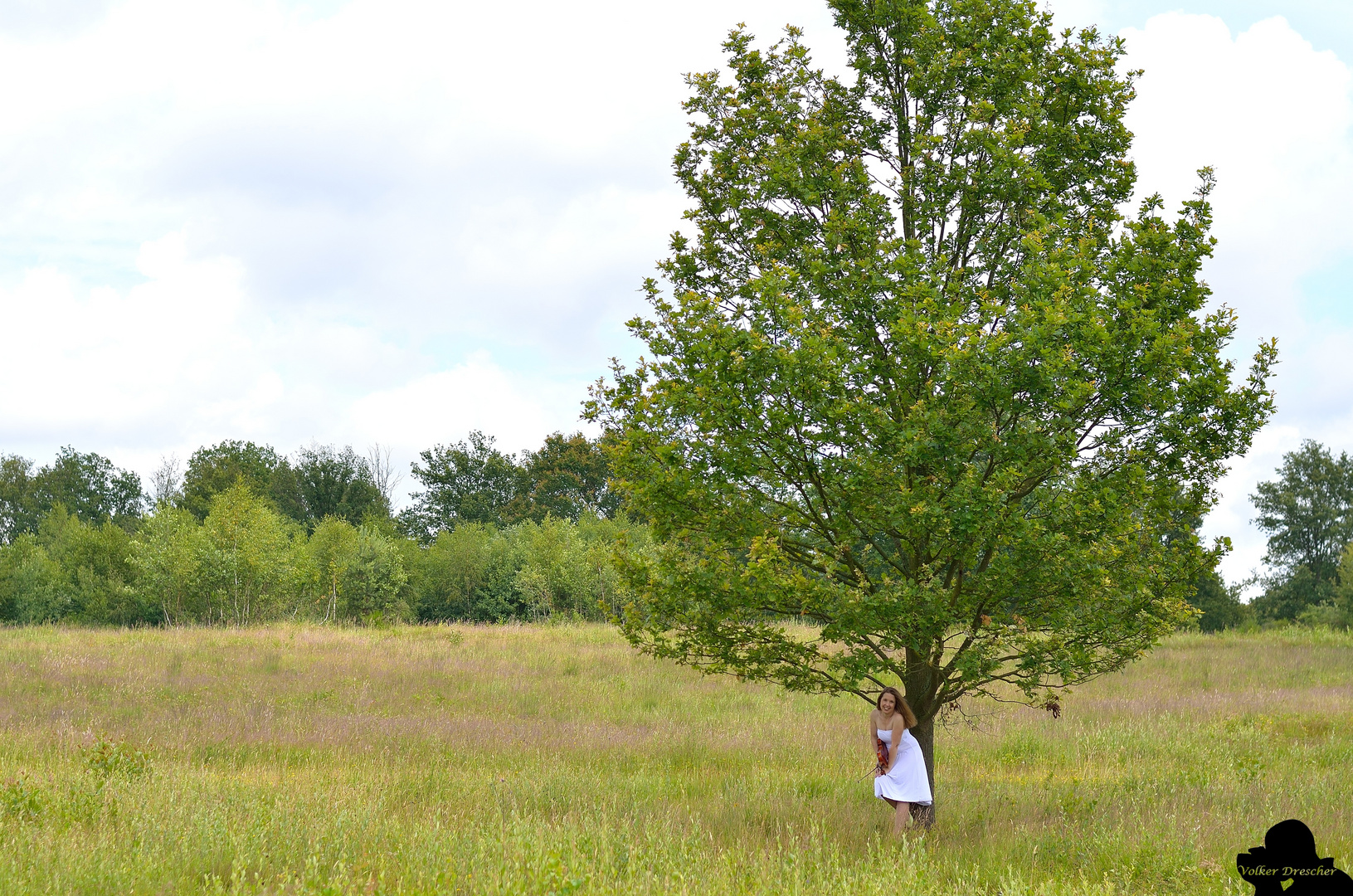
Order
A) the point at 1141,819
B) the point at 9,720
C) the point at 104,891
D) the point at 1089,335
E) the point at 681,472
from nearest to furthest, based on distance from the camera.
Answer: the point at 104,891, the point at 1089,335, the point at 681,472, the point at 1141,819, the point at 9,720

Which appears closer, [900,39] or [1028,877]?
[1028,877]

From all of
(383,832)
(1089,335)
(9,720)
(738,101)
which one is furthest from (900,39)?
(9,720)

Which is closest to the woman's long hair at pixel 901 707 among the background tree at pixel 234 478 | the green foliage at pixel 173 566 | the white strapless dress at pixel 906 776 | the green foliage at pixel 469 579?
the white strapless dress at pixel 906 776

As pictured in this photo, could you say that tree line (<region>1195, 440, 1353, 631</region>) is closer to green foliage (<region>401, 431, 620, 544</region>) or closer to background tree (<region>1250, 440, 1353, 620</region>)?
background tree (<region>1250, 440, 1353, 620</region>)

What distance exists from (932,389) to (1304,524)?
71596 millimetres

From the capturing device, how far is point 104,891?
645 cm

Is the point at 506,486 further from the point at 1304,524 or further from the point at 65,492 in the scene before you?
the point at 1304,524

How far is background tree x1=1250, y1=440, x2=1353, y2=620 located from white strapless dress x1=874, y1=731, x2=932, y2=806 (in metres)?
66.3

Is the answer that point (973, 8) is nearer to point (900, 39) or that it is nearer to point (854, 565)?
point (900, 39)

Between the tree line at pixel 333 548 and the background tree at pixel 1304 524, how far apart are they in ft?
153

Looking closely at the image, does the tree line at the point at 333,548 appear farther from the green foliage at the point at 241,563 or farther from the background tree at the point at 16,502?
the background tree at the point at 16,502

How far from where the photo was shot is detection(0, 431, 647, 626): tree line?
4406 centimetres

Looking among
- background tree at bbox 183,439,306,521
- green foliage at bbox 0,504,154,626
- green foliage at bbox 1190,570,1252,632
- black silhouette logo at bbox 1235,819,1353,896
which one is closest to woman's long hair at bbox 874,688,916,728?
black silhouette logo at bbox 1235,819,1353,896

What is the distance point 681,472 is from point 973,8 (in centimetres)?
594
